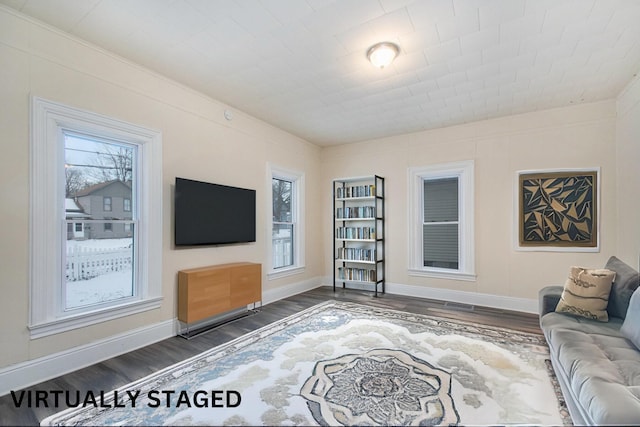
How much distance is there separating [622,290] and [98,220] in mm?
4690

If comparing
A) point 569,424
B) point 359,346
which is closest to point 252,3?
point 359,346

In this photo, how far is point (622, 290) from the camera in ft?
8.14

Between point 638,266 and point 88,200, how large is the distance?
18.4ft

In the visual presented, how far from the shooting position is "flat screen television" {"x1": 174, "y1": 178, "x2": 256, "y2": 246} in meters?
3.38

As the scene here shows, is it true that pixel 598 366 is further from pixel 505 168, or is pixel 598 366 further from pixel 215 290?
pixel 215 290

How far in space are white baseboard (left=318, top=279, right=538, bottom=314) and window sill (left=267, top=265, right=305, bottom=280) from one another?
1.59 m

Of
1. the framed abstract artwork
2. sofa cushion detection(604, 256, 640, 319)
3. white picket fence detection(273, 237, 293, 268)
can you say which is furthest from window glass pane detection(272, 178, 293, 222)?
sofa cushion detection(604, 256, 640, 319)

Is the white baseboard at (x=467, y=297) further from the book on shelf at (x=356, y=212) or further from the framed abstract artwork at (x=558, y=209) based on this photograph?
the book on shelf at (x=356, y=212)

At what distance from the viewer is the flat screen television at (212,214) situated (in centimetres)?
338

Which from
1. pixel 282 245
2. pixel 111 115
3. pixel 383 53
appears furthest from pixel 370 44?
pixel 282 245

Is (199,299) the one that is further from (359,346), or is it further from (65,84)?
(65,84)

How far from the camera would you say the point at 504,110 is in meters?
4.15

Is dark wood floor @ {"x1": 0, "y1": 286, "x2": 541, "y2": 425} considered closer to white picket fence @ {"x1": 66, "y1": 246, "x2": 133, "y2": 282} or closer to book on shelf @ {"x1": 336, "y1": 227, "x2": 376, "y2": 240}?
white picket fence @ {"x1": 66, "y1": 246, "x2": 133, "y2": 282}

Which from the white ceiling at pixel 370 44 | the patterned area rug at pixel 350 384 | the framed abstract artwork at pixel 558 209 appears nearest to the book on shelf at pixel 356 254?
the patterned area rug at pixel 350 384
